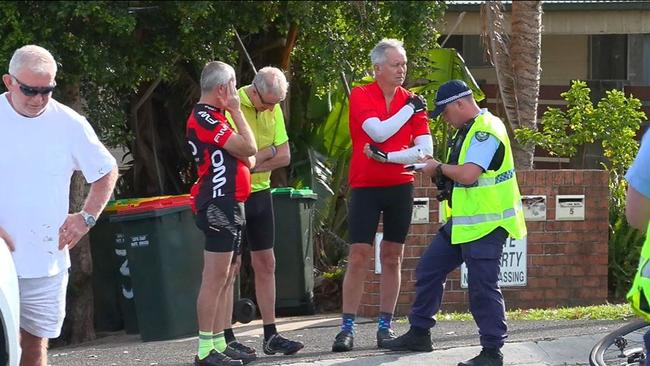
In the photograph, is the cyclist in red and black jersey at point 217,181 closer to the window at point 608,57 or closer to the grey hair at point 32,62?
the grey hair at point 32,62

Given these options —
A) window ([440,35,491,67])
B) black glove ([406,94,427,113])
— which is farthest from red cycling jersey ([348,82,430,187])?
window ([440,35,491,67])

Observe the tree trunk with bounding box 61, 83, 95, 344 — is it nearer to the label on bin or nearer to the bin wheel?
the label on bin

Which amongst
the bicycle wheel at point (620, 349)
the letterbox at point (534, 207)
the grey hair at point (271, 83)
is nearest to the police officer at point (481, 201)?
the bicycle wheel at point (620, 349)

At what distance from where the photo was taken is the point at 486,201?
677 centimetres

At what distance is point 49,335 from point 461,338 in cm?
333

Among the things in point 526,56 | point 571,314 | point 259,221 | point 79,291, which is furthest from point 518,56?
point 259,221

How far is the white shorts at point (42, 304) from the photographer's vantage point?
5.47 meters

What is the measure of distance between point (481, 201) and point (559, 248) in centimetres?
341

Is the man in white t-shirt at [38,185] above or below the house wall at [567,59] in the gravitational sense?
below

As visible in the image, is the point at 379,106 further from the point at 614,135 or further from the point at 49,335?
the point at 614,135

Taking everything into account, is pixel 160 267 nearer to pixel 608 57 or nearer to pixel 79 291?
pixel 79 291

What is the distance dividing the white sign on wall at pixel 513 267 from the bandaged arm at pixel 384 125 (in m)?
2.87

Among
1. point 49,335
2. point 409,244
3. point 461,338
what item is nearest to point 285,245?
point 409,244

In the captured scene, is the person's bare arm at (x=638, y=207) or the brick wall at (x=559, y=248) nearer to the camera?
the person's bare arm at (x=638, y=207)
